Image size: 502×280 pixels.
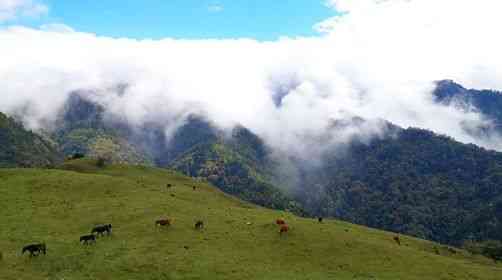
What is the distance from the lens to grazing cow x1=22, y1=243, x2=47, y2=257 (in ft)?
167

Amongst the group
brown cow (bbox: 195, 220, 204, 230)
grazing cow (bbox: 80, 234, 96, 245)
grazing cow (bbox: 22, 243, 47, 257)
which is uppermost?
brown cow (bbox: 195, 220, 204, 230)

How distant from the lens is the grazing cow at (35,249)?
51000 mm

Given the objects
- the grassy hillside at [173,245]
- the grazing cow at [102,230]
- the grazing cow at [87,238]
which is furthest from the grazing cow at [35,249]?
the grazing cow at [102,230]

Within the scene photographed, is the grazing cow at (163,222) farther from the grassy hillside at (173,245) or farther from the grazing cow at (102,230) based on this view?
the grazing cow at (102,230)

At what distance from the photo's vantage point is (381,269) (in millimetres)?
53312

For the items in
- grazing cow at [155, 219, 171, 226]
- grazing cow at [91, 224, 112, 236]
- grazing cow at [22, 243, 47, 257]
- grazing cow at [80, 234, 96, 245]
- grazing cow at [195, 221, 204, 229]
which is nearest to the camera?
grazing cow at [22, 243, 47, 257]

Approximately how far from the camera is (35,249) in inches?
2015

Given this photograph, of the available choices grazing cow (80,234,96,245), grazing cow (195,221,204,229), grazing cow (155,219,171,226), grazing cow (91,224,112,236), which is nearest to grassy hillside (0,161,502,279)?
grazing cow (155,219,171,226)

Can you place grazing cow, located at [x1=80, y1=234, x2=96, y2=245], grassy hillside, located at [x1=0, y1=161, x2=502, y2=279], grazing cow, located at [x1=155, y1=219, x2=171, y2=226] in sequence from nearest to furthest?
1. grassy hillside, located at [x1=0, y1=161, x2=502, y2=279]
2. grazing cow, located at [x1=80, y1=234, x2=96, y2=245]
3. grazing cow, located at [x1=155, y1=219, x2=171, y2=226]

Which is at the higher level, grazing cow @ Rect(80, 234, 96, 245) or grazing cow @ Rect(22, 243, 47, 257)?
grazing cow @ Rect(80, 234, 96, 245)

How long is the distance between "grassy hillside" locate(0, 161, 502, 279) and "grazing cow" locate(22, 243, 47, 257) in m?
0.91

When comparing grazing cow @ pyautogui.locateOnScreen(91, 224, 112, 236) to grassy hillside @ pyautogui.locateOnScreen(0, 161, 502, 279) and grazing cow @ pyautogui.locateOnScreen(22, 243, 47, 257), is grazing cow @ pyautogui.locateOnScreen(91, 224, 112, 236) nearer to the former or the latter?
grassy hillside @ pyautogui.locateOnScreen(0, 161, 502, 279)

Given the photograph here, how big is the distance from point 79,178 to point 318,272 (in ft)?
167

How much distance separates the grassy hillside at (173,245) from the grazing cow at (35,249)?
0.91 m
